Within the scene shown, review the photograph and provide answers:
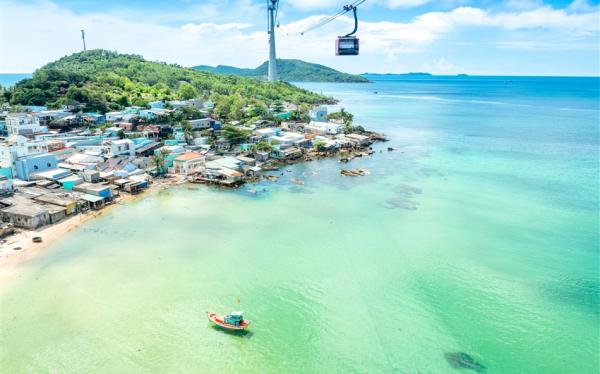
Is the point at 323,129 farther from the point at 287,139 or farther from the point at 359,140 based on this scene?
the point at 287,139

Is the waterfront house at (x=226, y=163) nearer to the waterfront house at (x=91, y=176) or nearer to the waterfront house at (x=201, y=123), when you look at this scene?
the waterfront house at (x=91, y=176)

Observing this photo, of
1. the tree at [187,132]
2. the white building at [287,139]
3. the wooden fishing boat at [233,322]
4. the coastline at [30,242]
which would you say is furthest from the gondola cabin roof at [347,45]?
the tree at [187,132]

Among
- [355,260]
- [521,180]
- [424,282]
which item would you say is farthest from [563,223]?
[355,260]

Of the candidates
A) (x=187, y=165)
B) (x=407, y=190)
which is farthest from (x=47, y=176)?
(x=407, y=190)

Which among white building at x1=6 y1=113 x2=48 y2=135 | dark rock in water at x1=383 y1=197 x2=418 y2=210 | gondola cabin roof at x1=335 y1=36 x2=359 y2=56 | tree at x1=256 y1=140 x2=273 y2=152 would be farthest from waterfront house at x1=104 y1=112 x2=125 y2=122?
gondola cabin roof at x1=335 y1=36 x2=359 y2=56

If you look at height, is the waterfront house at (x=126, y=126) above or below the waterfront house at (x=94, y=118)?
below

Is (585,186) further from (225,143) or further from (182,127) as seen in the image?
(182,127)

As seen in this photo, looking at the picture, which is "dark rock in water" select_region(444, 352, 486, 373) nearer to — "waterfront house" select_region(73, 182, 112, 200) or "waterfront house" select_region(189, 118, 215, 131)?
"waterfront house" select_region(73, 182, 112, 200)
